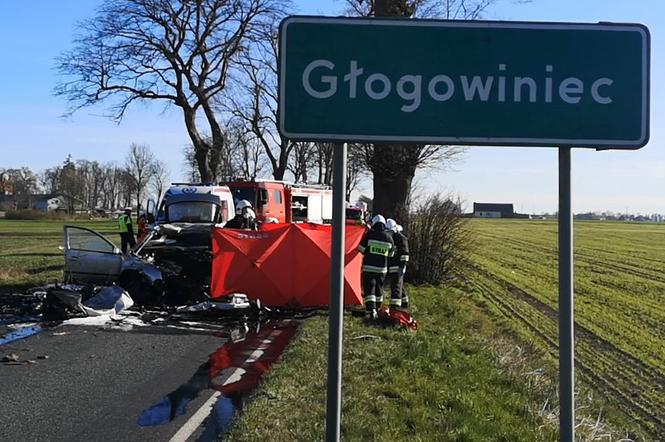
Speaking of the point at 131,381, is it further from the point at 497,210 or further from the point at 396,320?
the point at 497,210

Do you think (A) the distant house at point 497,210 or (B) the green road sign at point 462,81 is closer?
(B) the green road sign at point 462,81

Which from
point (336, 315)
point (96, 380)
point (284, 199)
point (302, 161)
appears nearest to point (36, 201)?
point (302, 161)

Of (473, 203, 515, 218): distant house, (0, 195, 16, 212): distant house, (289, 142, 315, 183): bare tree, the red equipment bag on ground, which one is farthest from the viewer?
(473, 203, 515, 218): distant house

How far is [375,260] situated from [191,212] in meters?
8.08

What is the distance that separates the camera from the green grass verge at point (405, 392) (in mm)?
5637

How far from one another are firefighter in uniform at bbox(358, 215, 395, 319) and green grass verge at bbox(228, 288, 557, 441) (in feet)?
4.91

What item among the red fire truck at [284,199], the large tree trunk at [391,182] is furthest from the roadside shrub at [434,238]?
the red fire truck at [284,199]

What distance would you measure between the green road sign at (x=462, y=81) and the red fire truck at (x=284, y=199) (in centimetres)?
1882

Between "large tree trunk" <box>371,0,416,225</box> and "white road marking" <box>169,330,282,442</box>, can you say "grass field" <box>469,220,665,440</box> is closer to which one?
"large tree trunk" <box>371,0,416,225</box>

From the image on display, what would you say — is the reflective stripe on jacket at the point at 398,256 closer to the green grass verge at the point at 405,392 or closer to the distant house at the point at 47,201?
the green grass verge at the point at 405,392

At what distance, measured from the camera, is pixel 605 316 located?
18.1 metres

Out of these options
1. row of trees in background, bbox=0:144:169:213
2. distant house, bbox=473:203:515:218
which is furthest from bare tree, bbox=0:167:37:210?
distant house, bbox=473:203:515:218

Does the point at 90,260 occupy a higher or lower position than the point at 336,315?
lower

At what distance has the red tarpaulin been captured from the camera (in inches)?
523
